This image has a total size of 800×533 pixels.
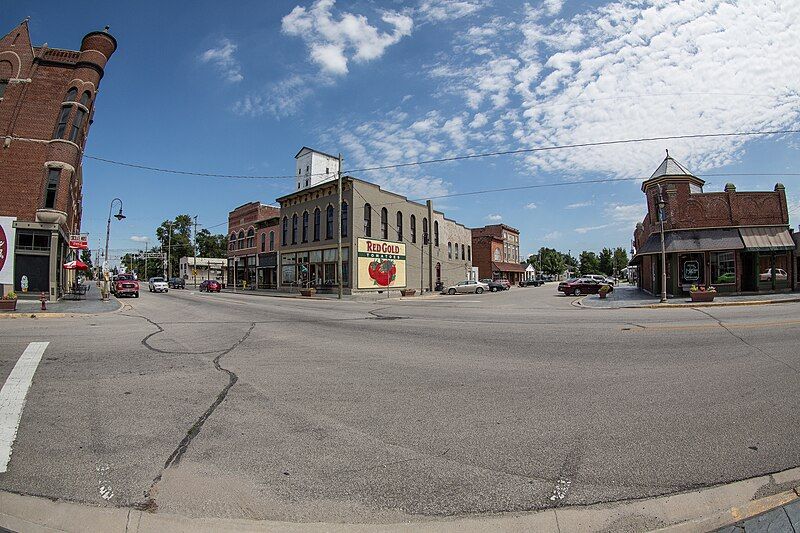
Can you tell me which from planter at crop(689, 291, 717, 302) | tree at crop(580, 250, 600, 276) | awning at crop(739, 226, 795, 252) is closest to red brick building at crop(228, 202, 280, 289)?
planter at crop(689, 291, 717, 302)

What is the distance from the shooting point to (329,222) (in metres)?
40.1

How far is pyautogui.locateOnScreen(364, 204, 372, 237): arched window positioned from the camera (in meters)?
39.0

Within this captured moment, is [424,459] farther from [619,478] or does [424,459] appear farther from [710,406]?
[710,406]

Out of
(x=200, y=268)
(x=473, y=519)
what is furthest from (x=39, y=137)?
(x=200, y=268)

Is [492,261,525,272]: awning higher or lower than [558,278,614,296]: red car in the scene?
higher

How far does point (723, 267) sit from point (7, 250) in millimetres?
43256

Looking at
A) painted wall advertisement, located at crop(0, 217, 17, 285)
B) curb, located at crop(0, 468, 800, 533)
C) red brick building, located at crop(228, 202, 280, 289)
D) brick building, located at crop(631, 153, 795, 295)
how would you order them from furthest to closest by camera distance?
red brick building, located at crop(228, 202, 280, 289) → brick building, located at crop(631, 153, 795, 295) → painted wall advertisement, located at crop(0, 217, 17, 285) → curb, located at crop(0, 468, 800, 533)

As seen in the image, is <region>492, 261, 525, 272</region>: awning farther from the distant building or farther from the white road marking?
the white road marking

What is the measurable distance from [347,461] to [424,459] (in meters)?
0.70

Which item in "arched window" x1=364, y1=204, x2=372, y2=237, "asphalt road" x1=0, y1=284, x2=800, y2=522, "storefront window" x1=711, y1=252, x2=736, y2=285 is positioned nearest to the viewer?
"asphalt road" x1=0, y1=284, x2=800, y2=522

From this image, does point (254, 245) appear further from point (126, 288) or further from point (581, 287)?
point (581, 287)

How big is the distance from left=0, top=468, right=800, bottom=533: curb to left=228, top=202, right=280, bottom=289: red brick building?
46.3 meters

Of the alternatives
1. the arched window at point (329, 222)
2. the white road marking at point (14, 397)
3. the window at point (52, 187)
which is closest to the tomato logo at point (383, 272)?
the arched window at point (329, 222)

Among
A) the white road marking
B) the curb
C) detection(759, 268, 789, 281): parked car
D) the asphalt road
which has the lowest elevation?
the curb
